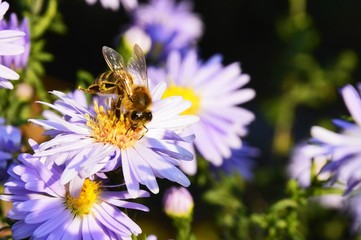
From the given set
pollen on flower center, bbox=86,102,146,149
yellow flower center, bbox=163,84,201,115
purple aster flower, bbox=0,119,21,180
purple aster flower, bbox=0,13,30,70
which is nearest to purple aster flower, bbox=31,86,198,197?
pollen on flower center, bbox=86,102,146,149

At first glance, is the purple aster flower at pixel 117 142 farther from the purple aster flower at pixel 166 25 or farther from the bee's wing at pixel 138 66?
the purple aster flower at pixel 166 25

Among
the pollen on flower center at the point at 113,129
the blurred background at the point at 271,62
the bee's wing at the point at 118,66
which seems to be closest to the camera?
the pollen on flower center at the point at 113,129

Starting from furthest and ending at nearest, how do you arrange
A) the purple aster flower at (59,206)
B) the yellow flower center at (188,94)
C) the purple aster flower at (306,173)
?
1. the purple aster flower at (306,173)
2. the yellow flower center at (188,94)
3. the purple aster flower at (59,206)

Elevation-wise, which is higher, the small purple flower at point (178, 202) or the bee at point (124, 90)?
the bee at point (124, 90)

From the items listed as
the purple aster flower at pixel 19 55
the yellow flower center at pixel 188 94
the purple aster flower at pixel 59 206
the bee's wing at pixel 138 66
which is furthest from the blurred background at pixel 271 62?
the purple aster flower at pixel 59 206

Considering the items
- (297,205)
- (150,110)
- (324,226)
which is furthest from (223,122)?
(324,226)

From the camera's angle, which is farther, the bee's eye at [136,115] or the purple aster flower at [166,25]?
the purple aster flower at [166,25]

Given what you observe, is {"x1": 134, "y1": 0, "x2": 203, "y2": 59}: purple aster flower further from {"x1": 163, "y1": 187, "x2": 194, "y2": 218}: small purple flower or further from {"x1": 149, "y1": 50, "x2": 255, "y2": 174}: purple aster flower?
{"x1": 163, "y1": 187, "x2": 194, "y2": 218}: small purple flower
